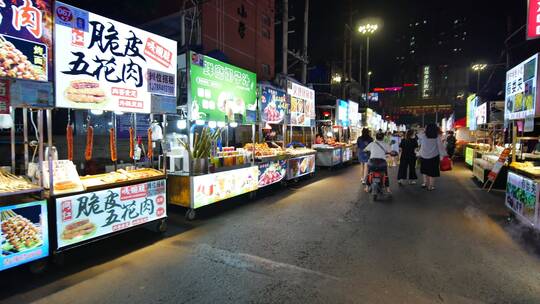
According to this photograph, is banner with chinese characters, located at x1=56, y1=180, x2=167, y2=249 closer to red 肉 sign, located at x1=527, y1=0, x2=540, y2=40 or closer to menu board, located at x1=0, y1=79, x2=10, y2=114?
menu board, located at x1=0, y1=79, x2=10, y2=114

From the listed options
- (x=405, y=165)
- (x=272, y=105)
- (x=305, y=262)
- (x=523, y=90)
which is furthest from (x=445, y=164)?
(x=305, y=262)

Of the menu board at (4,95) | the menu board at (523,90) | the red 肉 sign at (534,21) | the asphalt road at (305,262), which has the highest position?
the red 肉 sign at (534,21)

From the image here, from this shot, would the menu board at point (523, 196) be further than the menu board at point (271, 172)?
No

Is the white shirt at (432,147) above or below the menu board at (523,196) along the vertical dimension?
above

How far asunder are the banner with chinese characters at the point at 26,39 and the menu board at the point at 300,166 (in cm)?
772

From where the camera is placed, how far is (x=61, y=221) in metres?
4.11

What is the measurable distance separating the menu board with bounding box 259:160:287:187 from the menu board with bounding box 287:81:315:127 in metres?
1.95

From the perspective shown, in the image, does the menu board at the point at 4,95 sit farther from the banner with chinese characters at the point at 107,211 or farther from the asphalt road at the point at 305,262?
the asphalt road at the point at 305,262

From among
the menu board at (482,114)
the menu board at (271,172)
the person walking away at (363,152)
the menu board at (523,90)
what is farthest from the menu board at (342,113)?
the menu board at (523,90)

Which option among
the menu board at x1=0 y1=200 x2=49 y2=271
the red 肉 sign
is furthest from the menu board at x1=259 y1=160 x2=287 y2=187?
the red 肉 sign

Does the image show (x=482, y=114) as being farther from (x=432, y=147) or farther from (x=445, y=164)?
(x=432, y=147)

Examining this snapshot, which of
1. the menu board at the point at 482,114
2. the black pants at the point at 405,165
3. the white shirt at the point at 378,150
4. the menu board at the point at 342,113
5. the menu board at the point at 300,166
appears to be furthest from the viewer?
the menu board at the point at 342,113

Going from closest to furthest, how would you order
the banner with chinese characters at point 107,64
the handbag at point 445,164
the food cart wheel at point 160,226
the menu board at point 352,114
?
the banner with chinese characters at point 107,64 → the food cart wheel at point 160,226 → the handbag at point 445,164 → the menu board at point 352,114

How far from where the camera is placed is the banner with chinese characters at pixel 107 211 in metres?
4.17
